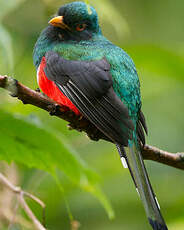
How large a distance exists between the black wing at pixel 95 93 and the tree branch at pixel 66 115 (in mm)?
133

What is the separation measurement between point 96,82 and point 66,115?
0.51 meters

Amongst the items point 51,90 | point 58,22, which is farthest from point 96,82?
point 58,22

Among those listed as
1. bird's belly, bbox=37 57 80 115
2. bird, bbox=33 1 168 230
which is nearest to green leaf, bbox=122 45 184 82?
bird, bbox=33 1 168 230

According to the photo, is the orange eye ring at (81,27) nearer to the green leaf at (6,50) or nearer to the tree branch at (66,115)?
the tree branch at (66,115)

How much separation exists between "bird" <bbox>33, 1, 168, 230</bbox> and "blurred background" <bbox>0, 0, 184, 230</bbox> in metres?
0.21

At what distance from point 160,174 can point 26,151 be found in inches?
114

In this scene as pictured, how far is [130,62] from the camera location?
4121 mm

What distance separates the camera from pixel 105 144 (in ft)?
19.6

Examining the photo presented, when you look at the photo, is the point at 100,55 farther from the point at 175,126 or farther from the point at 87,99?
the point at 175,126

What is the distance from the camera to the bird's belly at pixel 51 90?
3799mm

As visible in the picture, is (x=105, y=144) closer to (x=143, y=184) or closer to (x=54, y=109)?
(x=143, y=184)

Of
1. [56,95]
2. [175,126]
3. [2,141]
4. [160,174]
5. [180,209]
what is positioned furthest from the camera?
[175,126]

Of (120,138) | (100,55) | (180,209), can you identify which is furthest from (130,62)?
(180,209)

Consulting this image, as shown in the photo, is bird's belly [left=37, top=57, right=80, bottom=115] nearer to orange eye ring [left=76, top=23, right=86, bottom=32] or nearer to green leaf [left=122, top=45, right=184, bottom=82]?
orange eye ring [left=76, top=23, right=86, bottom=32]
